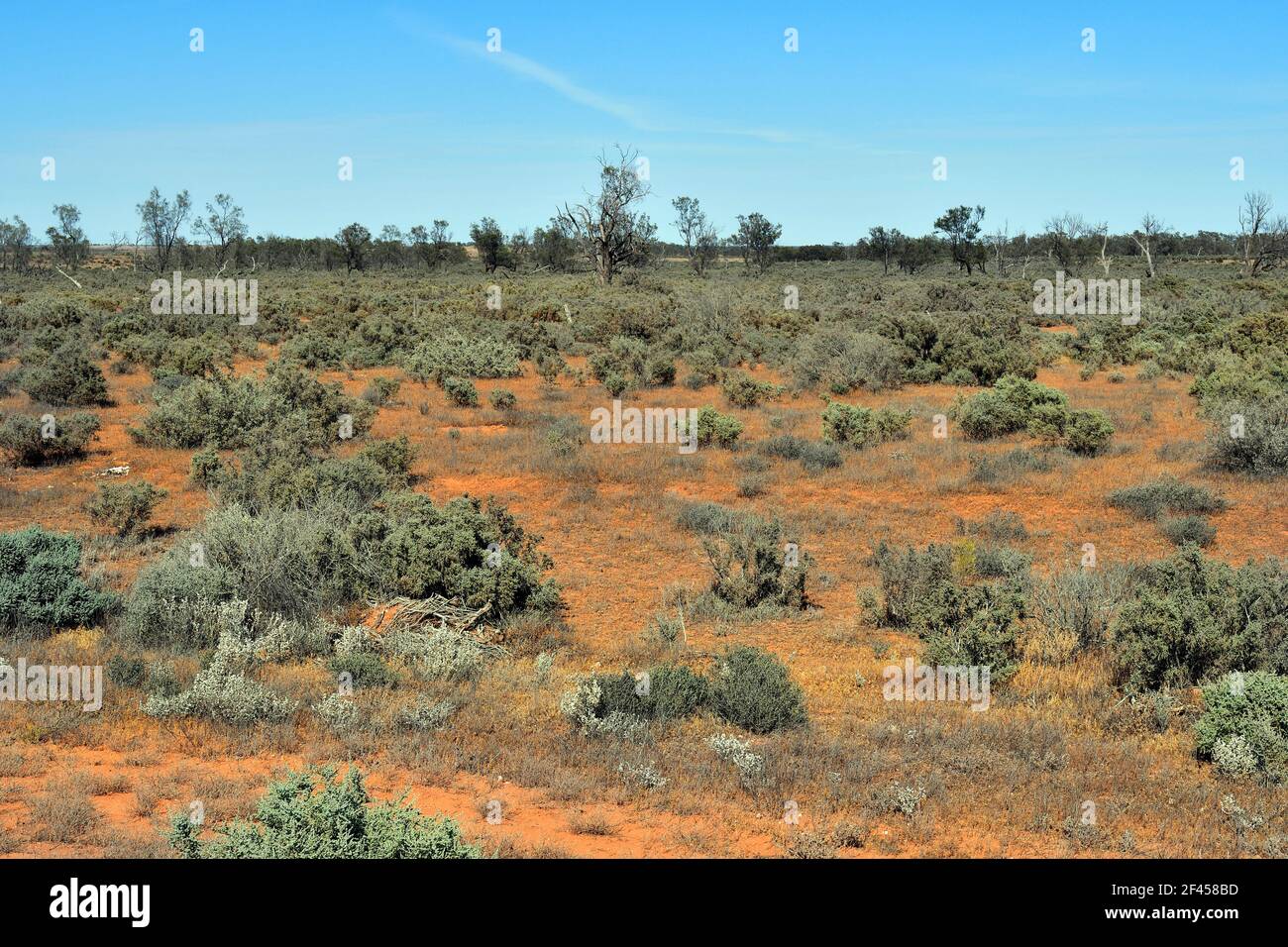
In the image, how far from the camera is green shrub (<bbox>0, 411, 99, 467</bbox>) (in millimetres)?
15891

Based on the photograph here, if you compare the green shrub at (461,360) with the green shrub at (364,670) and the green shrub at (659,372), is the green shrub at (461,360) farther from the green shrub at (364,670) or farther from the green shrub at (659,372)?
the green shrub at (364,670)

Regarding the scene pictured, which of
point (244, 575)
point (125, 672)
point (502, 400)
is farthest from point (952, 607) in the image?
point (502, 400)

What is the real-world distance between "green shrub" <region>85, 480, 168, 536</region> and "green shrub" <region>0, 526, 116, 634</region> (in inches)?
119

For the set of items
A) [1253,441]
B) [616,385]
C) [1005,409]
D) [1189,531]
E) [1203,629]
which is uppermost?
[616,385]

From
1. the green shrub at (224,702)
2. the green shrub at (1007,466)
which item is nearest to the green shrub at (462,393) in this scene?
the green shrub at (1007,466)

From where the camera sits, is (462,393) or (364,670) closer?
(364,670)

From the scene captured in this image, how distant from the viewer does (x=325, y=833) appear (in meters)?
4.12

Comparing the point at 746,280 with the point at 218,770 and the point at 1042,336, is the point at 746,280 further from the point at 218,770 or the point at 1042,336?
the point at 218,770

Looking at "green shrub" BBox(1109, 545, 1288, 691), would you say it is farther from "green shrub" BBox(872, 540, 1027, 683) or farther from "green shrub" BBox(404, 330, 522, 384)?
"green shrub" BBox(404, 330, 522, 384)

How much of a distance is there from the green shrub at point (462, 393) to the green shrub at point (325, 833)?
58.7 feet

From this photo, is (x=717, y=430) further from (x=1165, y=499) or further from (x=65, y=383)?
(x=65, y=383)

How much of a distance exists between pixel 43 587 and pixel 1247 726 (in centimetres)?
973

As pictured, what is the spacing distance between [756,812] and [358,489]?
28.2 feet

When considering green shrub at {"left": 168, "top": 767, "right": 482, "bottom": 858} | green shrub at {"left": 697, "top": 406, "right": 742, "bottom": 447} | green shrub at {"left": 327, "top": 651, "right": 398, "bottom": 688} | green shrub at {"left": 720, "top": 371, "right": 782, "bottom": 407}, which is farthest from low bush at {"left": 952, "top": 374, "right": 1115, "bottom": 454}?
green shrub at {"left": 168, "top": 767, "right": 482, "bottom": 858}
